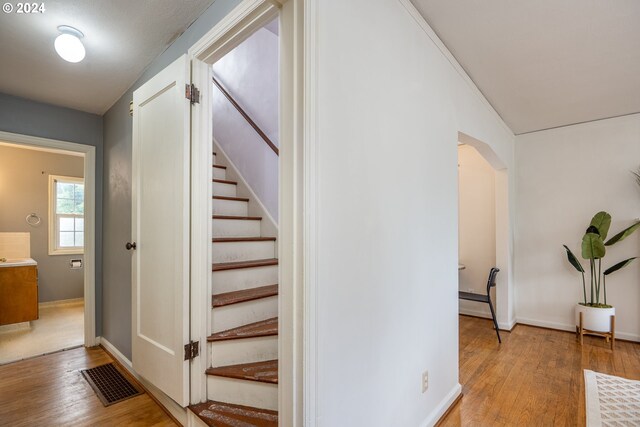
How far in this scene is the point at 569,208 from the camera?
12.7 feet

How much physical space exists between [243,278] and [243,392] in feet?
2.59

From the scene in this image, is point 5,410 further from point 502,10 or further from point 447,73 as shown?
point 502,10

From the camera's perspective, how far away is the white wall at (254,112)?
303 centimetres

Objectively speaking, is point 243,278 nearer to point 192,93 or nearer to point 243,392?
point 243,392

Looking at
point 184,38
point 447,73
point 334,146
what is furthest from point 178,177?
point 447,73

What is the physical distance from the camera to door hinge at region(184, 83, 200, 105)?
187cm

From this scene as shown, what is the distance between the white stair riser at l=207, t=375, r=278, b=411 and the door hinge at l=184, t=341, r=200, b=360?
18 centimetres

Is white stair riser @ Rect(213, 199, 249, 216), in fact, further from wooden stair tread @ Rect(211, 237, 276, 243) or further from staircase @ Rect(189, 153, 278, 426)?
wooden stair tread @ Rect(211, 237, 276, 243)

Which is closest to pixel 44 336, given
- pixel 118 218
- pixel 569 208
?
pixel 118 218

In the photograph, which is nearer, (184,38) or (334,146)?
(334,146)

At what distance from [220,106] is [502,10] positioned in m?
2.96

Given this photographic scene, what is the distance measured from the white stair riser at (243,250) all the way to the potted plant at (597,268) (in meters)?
3.48

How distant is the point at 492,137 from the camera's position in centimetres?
328

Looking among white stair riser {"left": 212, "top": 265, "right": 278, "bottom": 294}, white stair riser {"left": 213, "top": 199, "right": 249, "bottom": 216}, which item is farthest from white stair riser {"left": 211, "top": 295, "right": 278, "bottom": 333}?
white stair riser {"left": 213, "top": 199, "right": 249, "bottom": 216}
